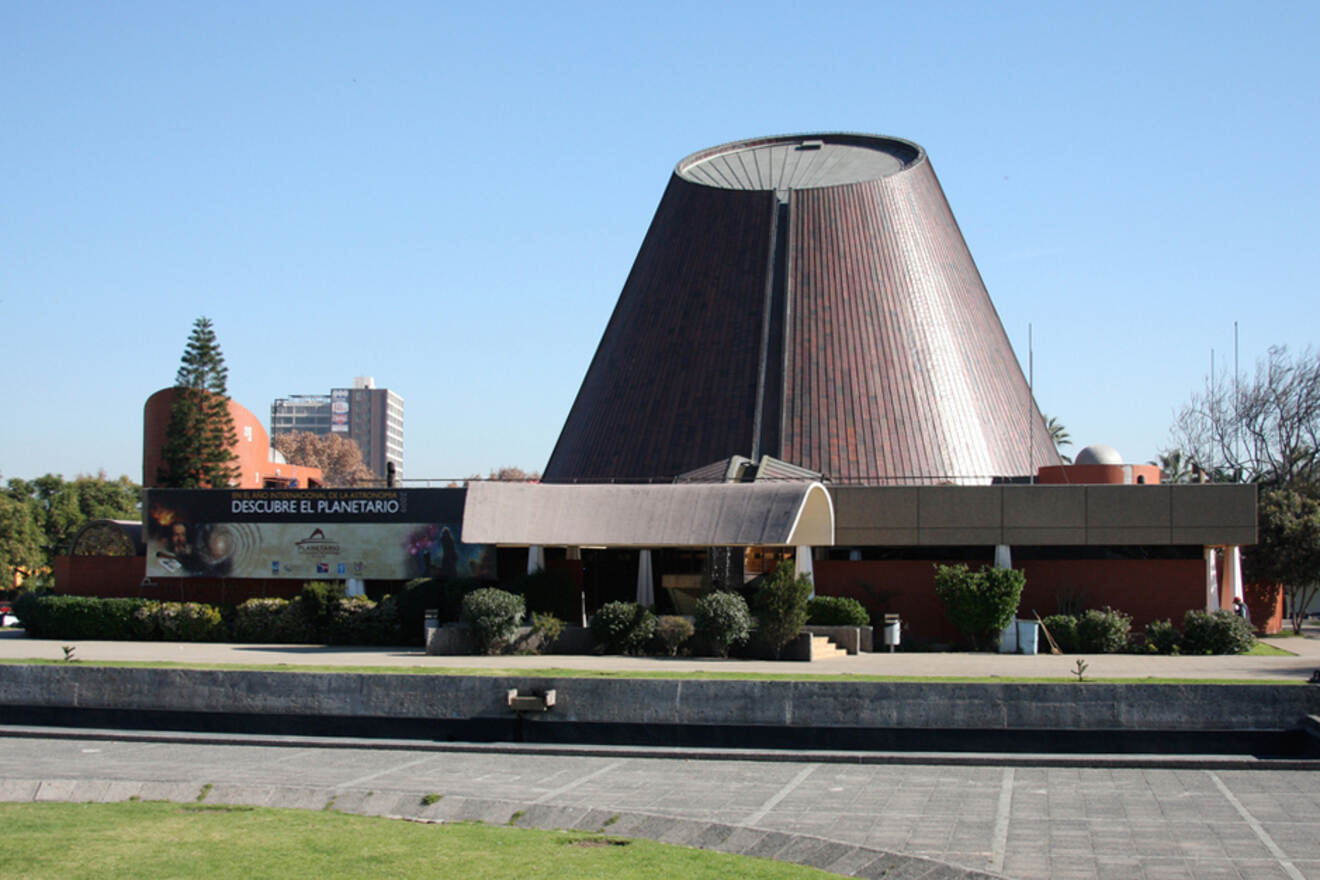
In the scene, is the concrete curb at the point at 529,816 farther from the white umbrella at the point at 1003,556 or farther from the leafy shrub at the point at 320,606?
the white umbrella at the point at 1003,556

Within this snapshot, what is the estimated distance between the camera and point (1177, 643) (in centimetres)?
2512

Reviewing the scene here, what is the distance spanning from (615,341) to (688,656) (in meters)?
15.9

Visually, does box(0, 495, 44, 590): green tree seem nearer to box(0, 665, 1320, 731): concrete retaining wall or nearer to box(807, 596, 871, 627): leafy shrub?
box(807, 596, 871, 627): leafy shrub

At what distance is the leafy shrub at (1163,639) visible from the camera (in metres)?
25.0

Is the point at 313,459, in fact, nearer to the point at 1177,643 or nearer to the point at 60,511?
the point at 60,511

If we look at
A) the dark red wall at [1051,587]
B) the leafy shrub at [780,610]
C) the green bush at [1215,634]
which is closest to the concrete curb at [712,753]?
the leafy shrub at [780,610]

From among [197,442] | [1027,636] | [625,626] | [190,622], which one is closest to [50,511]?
[197,442]

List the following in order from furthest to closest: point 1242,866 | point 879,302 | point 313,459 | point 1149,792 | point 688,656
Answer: point 313,459 < point 879,302 < point 688,656 < point 1149,792 < point 1242,866

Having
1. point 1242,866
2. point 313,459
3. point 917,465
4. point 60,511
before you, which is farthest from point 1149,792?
point 313,459

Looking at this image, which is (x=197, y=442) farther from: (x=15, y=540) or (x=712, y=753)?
(x=712, y=753)

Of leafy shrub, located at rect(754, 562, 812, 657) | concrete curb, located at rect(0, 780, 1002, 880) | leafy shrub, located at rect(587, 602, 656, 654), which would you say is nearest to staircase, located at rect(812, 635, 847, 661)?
leafy shrub, located at rect(754, 562, 812, 657)

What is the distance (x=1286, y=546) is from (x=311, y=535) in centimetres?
2428

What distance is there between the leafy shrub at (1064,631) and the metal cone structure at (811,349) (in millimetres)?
6724

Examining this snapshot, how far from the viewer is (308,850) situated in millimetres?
9141
